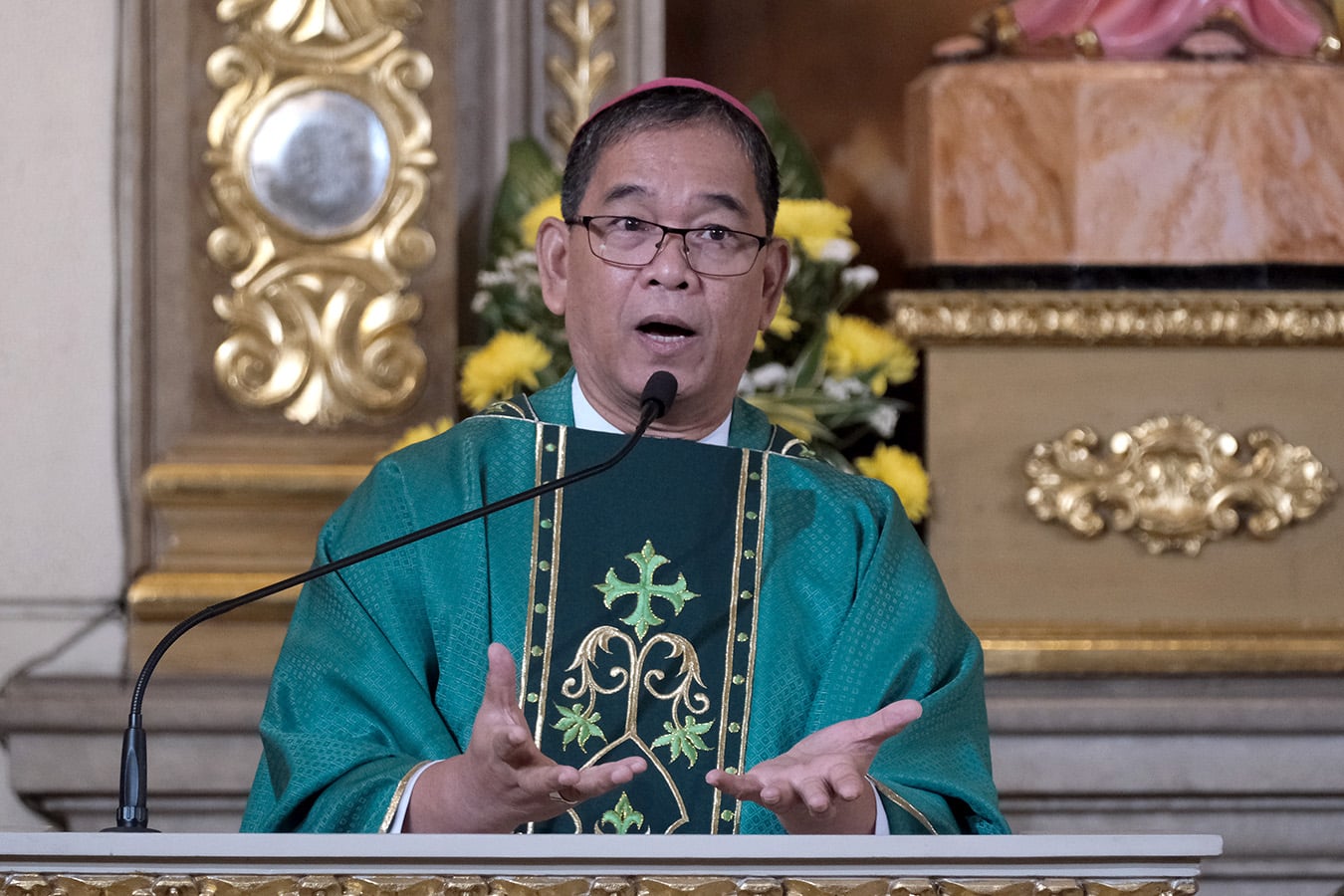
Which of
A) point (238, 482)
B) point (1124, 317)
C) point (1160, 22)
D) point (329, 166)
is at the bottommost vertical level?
point (238, 482)

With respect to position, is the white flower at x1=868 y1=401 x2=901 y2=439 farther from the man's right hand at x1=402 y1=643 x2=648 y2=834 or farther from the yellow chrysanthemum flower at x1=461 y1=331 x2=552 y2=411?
the man's right hand at x1=402 y1=643 x2=648 y2=834

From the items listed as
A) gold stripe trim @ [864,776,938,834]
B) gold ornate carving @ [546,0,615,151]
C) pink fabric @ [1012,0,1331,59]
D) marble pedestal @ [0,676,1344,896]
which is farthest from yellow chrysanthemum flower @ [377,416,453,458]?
gold stripe trim @ [864,776,938,834]

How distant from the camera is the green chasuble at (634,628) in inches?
78.9

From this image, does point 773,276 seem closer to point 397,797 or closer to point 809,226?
point 397,797

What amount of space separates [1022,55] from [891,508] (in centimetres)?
169

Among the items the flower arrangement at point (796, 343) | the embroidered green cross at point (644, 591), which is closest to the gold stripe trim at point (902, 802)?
the embroidered green cross at point (644, 591)

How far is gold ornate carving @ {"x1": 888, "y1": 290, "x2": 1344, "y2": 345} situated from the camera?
11.5ft

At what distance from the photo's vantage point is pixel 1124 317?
3.50 metres

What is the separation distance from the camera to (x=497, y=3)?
3713 millimetres

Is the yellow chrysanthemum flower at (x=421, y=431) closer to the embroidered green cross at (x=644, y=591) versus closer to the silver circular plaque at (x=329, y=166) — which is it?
the silver circular plaque at (x=329, y=166)

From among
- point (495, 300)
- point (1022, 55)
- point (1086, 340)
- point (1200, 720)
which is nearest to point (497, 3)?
point (495, 300)

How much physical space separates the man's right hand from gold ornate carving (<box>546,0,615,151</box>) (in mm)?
2136

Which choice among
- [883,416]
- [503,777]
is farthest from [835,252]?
[503,777]

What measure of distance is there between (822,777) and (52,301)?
88.7 inches
